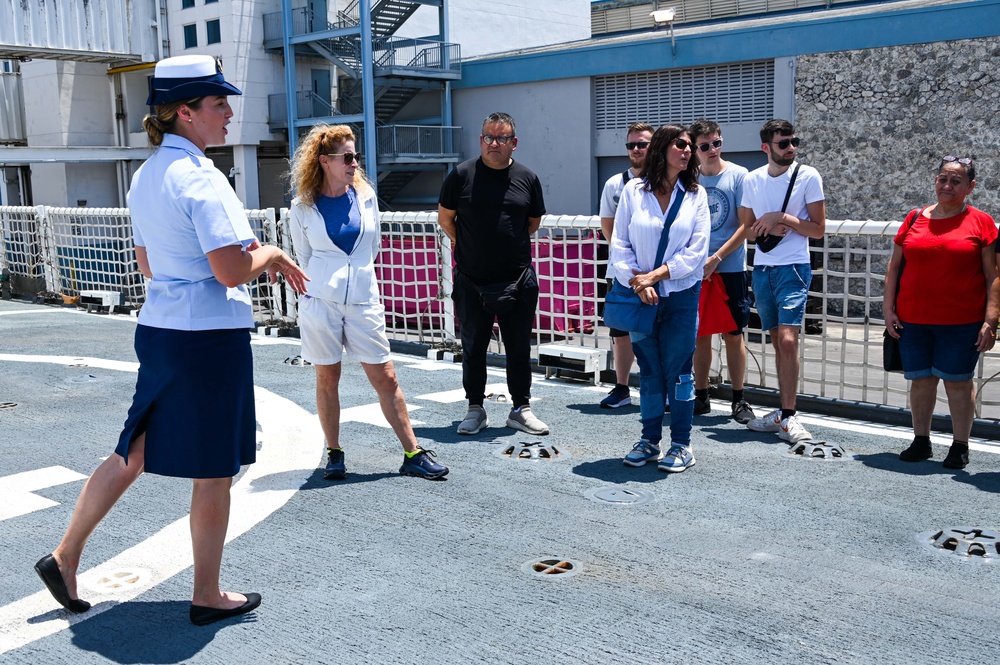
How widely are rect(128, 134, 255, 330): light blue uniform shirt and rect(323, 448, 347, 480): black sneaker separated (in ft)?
6.50

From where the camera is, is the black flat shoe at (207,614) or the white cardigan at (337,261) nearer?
the black flat shoe at (207,614)

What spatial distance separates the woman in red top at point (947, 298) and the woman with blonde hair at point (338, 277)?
265 cm

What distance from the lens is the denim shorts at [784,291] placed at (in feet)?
19.8

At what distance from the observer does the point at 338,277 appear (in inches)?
200

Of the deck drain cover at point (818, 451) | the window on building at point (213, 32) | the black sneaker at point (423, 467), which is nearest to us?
the black sneaker at point (423, 467)

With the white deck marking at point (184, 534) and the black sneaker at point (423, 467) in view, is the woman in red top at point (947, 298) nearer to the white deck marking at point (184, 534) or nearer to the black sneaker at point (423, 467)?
the black sneaker at point (423, 467)

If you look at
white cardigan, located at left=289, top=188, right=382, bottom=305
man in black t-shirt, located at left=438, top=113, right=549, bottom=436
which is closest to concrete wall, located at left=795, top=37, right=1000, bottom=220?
man in black t-shirt, located at left=438, top=113, right=549, bottom=436

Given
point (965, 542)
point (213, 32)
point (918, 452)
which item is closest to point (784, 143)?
point (918, 452)

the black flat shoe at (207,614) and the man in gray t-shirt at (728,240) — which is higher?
the man in gray t-shirt at (728,240)

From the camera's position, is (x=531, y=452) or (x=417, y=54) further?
(x=417, y=54)

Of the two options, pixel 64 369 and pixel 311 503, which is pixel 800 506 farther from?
pixel 64 369

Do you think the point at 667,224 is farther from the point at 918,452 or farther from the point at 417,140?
the point at 417,140

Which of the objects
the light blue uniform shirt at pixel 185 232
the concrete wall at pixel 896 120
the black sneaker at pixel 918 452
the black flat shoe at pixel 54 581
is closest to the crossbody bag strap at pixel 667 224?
the black sneaker at pixel 918 452

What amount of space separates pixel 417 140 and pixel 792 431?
1089 inches
